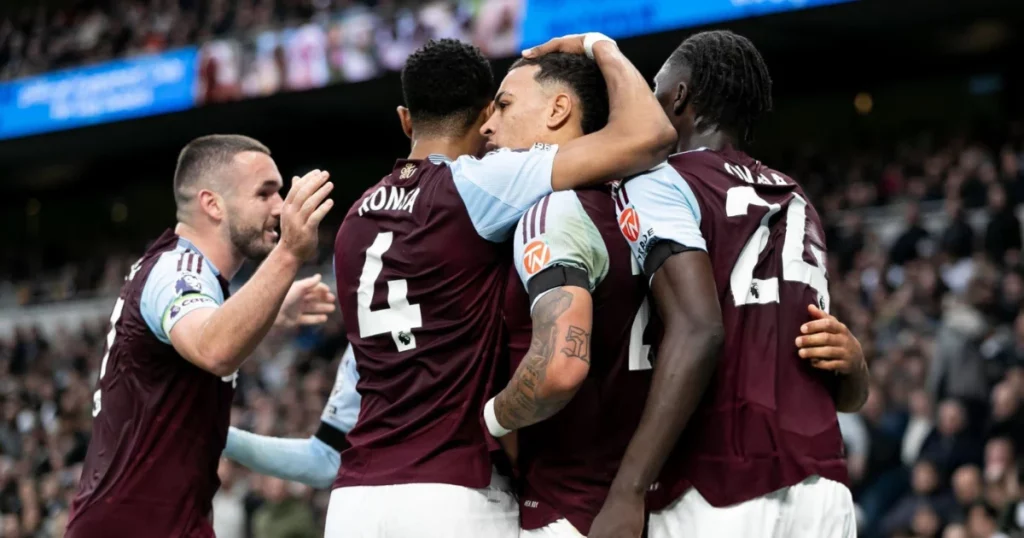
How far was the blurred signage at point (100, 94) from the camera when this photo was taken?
2291 centimetres

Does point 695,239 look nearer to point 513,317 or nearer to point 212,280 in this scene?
point 513,317

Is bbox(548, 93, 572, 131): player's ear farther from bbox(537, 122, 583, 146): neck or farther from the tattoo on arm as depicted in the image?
the tattoo on arm

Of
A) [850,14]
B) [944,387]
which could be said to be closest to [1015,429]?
[944,387]

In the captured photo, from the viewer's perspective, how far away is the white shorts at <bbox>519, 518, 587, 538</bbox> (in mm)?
3482

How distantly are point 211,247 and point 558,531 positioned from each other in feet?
7.12

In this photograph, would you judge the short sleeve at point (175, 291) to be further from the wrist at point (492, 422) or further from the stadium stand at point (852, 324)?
the stadium stand at point (852, 324)

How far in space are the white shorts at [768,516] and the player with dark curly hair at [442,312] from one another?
0.51 metres

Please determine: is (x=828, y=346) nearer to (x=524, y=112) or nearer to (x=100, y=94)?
(x=524, y=112)

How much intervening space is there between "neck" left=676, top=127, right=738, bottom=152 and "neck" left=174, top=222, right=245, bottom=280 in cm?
209

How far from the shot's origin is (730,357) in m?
3.49

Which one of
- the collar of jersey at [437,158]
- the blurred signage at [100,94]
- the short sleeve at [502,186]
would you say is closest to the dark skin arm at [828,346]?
the short sleeve at [502,186]

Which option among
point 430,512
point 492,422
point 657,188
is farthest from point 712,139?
point 430,512

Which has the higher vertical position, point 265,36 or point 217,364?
point 265,36

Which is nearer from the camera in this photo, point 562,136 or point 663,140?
point 663,140
